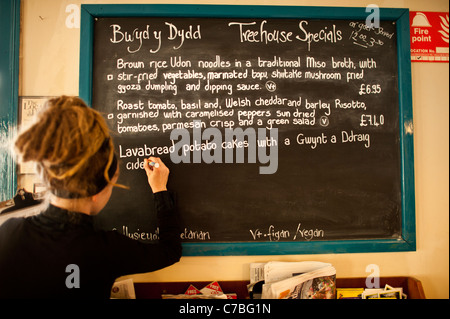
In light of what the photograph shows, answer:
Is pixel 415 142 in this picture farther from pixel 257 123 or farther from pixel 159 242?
pixel 159 242

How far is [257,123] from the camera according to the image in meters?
1.39

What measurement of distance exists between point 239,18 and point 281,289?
5.12 ft

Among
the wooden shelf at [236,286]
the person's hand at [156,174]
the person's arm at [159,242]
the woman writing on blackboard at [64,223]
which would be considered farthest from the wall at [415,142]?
the woman writing on blackboard at [64,223]

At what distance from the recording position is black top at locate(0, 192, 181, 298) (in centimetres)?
83

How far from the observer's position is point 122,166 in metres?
1.36

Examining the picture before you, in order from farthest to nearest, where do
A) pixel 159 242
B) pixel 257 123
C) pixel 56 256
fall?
pixel 257 123 < pixel 159 242 < pixel 56 256

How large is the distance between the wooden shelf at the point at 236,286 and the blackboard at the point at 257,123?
0.68ft

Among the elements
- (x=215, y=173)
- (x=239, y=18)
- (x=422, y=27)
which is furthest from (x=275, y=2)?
(x=215, y=173)

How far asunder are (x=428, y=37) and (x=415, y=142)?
0.66m

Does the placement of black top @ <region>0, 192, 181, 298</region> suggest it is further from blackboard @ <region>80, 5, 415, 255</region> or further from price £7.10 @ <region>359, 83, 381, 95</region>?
price £7.10 @ <region>359, 83, 381, 95</region>

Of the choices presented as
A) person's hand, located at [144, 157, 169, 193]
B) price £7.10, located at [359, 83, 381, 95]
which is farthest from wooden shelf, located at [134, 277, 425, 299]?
price £7.10, located at [359, 83, 381, 95]

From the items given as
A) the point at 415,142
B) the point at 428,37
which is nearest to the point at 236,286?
the point at 415,142

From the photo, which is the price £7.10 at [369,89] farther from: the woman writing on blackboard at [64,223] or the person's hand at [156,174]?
the woman writing on blackboard at [64,223]
